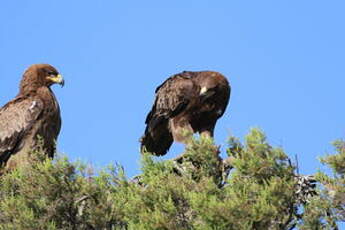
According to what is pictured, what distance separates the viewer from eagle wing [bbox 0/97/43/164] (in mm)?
13312

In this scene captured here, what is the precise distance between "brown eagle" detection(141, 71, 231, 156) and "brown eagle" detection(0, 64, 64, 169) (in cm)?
184

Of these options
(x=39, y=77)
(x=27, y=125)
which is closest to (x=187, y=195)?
(x=27, y=125)

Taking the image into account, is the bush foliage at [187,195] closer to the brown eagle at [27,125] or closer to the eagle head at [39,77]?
the brown eagle at [27,125]

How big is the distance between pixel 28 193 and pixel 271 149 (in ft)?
8.74

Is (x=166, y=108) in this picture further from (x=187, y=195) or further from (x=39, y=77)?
(x=187, y=195)

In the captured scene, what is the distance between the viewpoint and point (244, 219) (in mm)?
9289

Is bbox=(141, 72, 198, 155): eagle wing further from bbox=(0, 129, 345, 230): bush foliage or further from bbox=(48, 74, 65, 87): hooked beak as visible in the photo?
bbox=(0, 129, 345, 230): bush foliage

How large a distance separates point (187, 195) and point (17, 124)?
437 centimetres

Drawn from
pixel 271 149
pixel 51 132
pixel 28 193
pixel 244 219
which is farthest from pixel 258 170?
pixel 51 132

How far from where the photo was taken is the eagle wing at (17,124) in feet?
43.7

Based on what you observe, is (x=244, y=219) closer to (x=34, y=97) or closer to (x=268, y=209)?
(x=268, y=209)

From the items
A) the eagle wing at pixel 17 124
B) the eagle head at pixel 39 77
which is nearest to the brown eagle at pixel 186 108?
the eagle head at pixel 39 77

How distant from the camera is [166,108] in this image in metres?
15.2

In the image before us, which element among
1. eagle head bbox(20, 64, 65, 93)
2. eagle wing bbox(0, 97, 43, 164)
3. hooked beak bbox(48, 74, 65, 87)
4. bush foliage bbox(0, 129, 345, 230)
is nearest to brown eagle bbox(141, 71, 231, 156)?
hooked beak bbox(48, 74, 65, 87)
